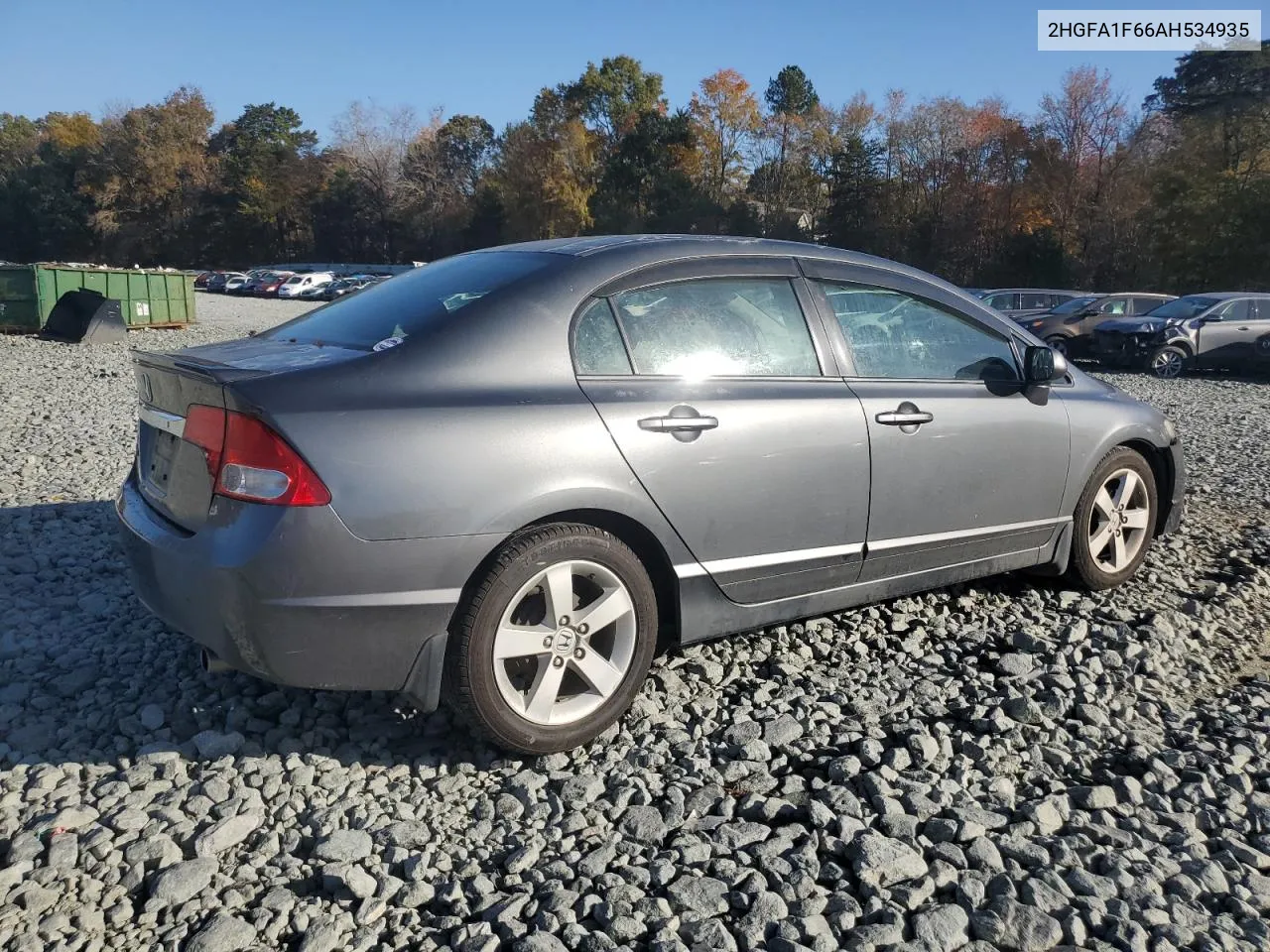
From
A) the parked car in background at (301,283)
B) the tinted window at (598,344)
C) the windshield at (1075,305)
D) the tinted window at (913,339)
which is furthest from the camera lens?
the parked car in background at (301,283)

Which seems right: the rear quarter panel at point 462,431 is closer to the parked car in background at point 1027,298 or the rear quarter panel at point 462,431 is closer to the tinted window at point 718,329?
the tinted window at point 718,329

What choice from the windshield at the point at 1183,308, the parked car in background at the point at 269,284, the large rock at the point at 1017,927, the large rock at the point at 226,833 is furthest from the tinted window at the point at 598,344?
the parked car in background at the point at 269,284

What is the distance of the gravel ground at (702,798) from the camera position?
7.71 ft

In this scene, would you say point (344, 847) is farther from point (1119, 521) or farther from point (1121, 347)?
point (1121, 347)

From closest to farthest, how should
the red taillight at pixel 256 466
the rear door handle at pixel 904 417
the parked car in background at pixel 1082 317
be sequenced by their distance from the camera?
the red taillight at pixel 256 466 → the rear door handle at pixel 904 417 → the parked car in background at pixel 1082 317

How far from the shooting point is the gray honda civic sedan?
2.79 meters

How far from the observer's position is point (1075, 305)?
67.7ft

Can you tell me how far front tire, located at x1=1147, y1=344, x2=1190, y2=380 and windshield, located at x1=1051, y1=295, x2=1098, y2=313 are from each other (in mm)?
2687

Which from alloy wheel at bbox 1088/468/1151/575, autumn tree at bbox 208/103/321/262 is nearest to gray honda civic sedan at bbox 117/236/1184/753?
alloy wheel at bbox 1088/468/1151/575

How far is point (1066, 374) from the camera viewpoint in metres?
4.56

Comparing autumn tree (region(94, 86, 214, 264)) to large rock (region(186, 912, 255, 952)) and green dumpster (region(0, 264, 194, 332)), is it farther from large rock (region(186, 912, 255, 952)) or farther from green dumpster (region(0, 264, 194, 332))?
large rock (region(186, 912, 255, 952))

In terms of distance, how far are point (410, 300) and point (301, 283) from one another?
173 feet

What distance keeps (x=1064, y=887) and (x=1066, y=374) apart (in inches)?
108

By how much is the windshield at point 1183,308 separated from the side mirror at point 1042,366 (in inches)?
638
